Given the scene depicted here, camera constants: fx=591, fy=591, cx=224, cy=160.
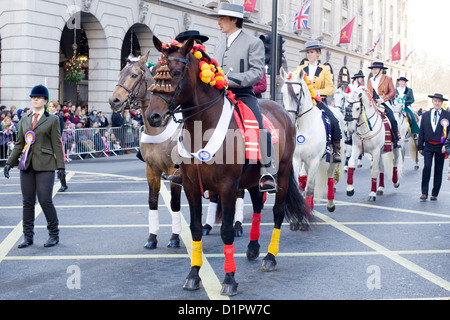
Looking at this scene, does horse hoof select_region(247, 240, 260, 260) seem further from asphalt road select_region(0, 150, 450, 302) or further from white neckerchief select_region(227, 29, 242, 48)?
white neckerchief select_region(227, 29, 242, 48)

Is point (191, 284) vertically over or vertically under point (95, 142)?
under

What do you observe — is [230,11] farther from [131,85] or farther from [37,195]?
[37,195]

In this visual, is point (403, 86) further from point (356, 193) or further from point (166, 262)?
point (166, 262)

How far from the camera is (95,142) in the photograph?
2136 centimetres

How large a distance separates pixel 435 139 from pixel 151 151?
7327 millimetres

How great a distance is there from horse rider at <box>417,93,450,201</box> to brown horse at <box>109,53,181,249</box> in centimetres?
666

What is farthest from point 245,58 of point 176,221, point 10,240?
point 10,240

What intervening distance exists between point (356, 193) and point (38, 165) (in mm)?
7732

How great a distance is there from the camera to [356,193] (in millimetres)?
13203

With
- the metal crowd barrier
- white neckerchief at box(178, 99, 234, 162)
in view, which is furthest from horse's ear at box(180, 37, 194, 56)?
the metal crowd barrier

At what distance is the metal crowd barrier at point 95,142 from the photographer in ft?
64.1

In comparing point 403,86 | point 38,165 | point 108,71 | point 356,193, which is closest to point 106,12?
point 108,71

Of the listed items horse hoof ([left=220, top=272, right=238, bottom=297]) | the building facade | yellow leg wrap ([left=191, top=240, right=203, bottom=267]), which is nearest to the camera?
horse hoof ([left=220, top=272, right=238, bottom=297])

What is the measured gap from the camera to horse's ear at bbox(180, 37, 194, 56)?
540 cm
